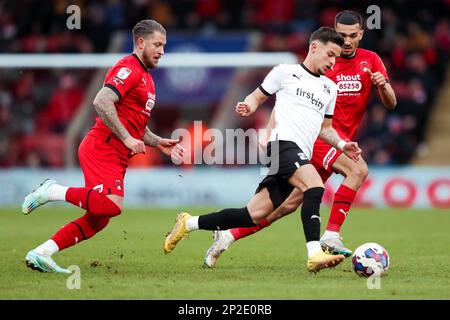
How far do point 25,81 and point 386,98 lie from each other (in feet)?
44.3

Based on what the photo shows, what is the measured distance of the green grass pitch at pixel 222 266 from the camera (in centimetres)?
754

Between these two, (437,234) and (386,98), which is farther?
(437,234)

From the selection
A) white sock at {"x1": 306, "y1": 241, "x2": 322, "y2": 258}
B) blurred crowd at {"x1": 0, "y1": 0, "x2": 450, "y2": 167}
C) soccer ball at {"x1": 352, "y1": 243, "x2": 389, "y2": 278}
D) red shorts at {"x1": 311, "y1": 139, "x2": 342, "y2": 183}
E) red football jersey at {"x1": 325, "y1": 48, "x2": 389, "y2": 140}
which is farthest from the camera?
blurred crowd at {"x1": 0, "y1": 0, "x2": 450, "y2": 167}

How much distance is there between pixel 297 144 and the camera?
8.88 metres

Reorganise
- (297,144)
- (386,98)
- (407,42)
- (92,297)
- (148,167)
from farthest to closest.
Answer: (407,42)
(148,167)
(386,98)
(297,144)
(92,297)

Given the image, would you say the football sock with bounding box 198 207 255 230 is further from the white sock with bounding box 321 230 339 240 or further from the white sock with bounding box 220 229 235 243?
the white sock with bounding box 321 230 339 240

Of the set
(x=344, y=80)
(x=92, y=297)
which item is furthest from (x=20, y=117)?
(x=92, y=297)

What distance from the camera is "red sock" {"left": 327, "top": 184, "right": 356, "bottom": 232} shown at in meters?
10.1

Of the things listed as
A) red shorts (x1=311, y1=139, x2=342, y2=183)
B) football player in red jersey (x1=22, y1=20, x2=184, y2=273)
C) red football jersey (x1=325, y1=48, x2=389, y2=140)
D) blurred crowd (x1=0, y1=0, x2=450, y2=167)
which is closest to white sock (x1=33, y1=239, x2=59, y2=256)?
football player in red jersey (x1=22, y1=20, x2=184, y2=273)

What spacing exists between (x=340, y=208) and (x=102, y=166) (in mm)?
2784

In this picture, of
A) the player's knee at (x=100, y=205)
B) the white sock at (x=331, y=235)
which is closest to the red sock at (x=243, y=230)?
the white sock at (x=331, y=235)

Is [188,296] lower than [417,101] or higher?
lower

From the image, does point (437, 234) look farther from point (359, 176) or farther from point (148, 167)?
point (148, 167)

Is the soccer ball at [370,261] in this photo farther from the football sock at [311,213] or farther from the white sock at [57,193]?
the white sock at [57,193]
